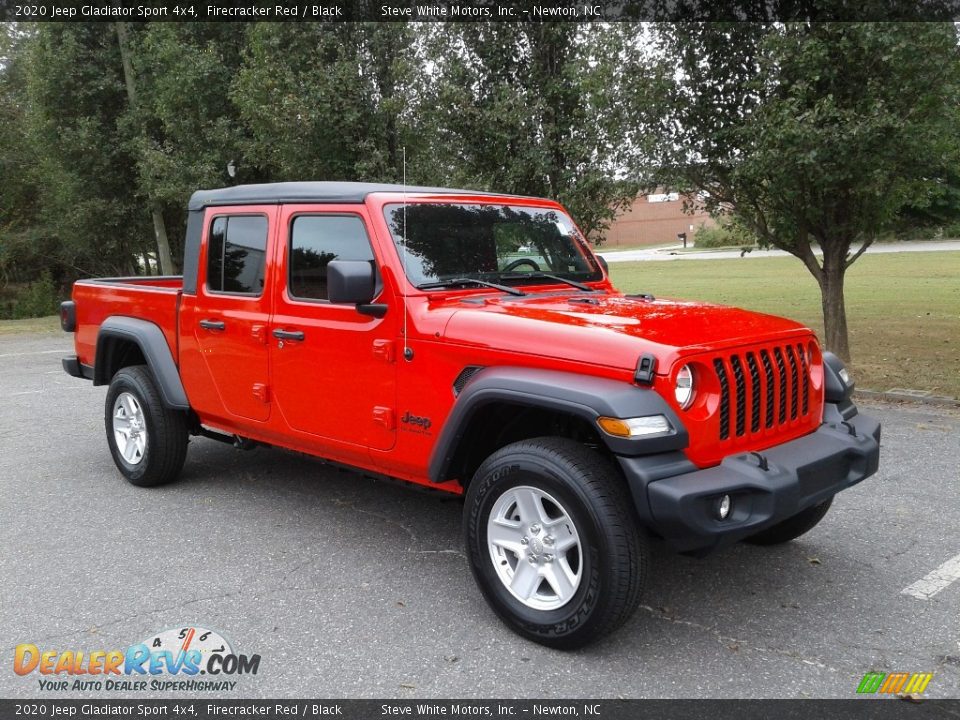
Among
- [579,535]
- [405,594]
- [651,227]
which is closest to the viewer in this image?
[579,535]

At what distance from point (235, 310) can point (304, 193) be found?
2.72ft

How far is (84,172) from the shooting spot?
19875 millimetres

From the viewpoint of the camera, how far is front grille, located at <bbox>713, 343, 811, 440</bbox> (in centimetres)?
346

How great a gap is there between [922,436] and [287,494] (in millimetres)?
5009

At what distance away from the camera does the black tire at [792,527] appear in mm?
4328

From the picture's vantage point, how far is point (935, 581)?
4066 mm

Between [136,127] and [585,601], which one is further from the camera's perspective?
[136,127]

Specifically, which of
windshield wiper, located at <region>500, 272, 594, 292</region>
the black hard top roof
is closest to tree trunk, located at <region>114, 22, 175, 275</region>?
the black hard top roof

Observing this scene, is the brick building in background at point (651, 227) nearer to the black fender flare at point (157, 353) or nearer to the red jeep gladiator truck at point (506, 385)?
the black fender flare at point (157, 353)

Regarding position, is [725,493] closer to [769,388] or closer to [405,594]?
[769,388]

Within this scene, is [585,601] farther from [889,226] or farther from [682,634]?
[889,226]

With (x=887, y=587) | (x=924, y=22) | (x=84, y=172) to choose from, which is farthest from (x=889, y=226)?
(x=84, y=172)

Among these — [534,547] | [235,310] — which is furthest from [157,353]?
[534,547]

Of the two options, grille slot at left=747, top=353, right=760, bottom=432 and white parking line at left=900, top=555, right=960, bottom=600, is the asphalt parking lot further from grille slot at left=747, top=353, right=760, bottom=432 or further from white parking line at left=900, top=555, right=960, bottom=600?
grille slot at left=747, top=353, right=760, bottom=432
